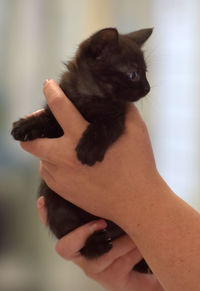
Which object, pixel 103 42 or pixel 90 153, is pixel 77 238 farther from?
pixel 103 42

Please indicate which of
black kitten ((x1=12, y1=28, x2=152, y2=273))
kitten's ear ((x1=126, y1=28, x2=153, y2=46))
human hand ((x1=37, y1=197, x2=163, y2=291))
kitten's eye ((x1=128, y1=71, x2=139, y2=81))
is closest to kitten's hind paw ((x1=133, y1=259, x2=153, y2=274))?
human hand ((x1=37, y1=197, x2=163, y2=291))

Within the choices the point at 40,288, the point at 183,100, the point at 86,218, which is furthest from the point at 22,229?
the point at 183,100

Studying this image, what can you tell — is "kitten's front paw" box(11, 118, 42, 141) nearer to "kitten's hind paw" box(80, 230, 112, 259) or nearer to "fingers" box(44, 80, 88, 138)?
"fingers" box(44, 80, 88, 138)

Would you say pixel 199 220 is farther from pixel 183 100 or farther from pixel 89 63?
pixel 183 100

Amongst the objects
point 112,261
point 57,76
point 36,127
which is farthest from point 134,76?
point 57,76

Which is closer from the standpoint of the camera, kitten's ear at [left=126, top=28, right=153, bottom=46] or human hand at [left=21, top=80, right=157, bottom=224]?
human hand at [left=21, top=80, right=157, bottom=224]

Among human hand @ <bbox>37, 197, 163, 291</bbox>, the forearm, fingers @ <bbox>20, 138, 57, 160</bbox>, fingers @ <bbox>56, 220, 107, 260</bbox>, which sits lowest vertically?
human hand @ <bbox>37, 197, 163, 291</bbox>

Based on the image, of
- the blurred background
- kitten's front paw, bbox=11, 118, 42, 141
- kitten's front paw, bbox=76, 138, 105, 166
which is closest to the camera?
kitten's front paw, bbox=76, 138, 105, 166
